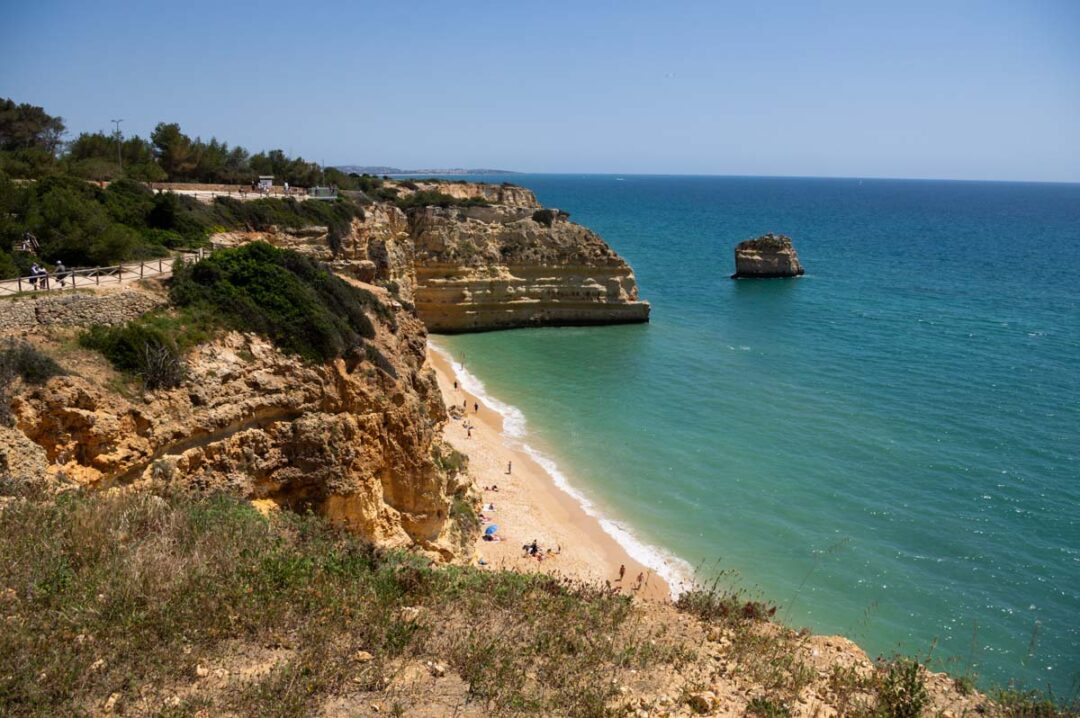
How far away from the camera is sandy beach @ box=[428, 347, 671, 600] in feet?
61.2

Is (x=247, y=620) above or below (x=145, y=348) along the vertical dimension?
below

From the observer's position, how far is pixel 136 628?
6414 mm

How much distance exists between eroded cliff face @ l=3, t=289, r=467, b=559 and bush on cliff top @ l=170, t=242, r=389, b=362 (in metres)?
0.37

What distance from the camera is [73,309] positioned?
11.6m

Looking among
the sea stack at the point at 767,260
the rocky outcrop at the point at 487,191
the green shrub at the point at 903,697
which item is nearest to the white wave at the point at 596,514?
the green shrub at the point at 903,697

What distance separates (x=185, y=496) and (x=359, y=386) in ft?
13.7

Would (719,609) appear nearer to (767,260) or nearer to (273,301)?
(273,301)

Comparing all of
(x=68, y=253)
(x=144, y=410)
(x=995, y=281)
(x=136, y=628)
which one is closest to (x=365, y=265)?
(x=68, y=253)

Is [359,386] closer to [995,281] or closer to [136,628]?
[136,628]

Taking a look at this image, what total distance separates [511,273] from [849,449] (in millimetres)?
26429

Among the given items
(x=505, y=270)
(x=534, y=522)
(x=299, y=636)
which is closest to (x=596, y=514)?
(x=534, y=522)

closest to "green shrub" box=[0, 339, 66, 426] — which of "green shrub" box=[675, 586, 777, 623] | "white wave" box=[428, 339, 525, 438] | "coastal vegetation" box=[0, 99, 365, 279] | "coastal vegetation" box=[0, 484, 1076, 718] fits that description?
"coastal vegetation" box=[0, 484, 1076, 718]

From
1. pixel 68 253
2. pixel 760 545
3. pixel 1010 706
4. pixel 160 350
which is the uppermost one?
pixel 68 253

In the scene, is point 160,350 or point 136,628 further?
point 160,350
